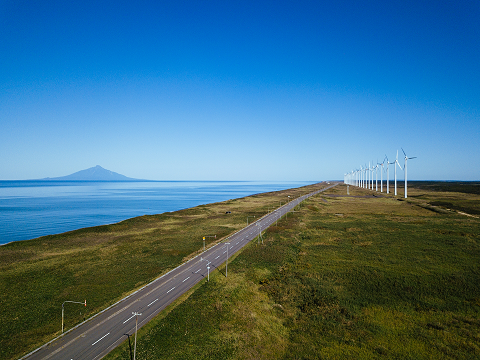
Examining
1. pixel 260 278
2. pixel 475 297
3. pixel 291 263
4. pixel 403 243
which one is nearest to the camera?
pixel 475 297

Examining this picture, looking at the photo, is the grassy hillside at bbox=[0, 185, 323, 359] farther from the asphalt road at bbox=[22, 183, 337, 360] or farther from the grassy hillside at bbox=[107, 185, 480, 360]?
the grassy hillside at bbox=[107, 185, 480, 360]

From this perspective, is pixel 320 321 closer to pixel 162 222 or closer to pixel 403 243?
pixel 403 243

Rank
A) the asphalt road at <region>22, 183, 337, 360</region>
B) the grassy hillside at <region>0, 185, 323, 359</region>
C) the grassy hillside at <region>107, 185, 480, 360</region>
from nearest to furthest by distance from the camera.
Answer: the asphalt road at <region>22, 183, 337, 360</region>
the grassy hillside at <region>107, 185, 480, 360</region>
the grassy hillside at <region>0, 185, 323, 359</region>

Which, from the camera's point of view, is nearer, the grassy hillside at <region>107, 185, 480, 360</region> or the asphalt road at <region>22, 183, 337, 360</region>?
the asphalt road at <region>22, 183, 337, 360</region>

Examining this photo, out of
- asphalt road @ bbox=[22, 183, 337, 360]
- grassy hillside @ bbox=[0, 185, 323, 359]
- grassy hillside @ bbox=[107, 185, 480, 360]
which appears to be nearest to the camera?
asphalt road @ bbox=[22, 183, 337, 360]

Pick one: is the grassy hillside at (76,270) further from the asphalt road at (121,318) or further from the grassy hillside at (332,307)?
the grassy hillside at (332,307)

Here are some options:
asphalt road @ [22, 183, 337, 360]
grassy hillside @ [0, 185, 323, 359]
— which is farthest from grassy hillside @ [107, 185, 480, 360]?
grassy hillside @ [0, 185, 323, 359]

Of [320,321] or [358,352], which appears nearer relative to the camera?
[358,352]

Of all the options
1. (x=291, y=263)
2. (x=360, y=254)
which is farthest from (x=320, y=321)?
(x=360, y=254)
